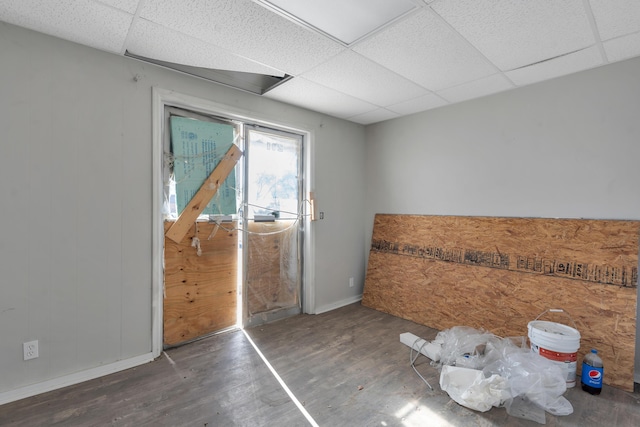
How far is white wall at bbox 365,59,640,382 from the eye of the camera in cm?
227

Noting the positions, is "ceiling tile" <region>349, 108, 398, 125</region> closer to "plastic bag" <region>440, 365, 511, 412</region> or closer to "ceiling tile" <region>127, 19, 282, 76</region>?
"ceiling tile" <region>127, 19, 282, 76</region>

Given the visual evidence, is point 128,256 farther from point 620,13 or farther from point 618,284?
point 618,284

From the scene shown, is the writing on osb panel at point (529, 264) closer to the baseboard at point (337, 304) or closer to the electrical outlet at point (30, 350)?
the baseboard at point (337, 304)

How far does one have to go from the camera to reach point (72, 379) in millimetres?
2031

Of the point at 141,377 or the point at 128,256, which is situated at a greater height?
the point at 128,256

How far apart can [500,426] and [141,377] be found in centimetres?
248

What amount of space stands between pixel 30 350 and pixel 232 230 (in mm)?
1652

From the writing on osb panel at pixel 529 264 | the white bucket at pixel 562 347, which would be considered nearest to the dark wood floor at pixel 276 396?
the white bucket at pixel 562 347

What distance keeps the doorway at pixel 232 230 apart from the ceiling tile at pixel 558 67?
89.3 inches

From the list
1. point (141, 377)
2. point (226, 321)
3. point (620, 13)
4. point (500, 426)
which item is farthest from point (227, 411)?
point (620, 13)

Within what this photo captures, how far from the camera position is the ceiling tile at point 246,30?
1.67 meters

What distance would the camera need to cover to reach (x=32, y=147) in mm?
1904

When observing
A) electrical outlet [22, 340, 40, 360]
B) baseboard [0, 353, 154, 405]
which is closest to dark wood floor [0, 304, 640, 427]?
baseboard [0, 353, 154, 405]

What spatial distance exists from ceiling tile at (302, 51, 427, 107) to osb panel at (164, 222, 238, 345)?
1731mm
